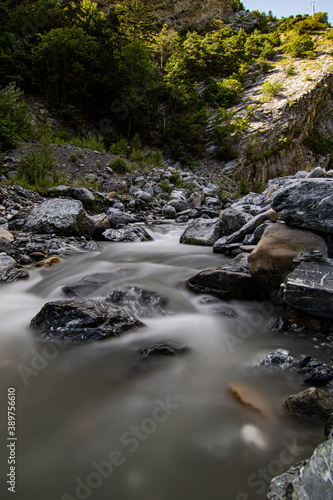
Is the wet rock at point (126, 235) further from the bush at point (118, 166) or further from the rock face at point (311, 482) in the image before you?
the bush at point (118, 166)

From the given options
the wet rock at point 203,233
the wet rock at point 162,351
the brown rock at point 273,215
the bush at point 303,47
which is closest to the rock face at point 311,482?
the wet rock at point 162,351

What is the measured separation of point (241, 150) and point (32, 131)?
45.9 ft

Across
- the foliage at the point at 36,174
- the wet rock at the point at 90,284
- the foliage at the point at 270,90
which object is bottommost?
the wet rock at the point at 90,284

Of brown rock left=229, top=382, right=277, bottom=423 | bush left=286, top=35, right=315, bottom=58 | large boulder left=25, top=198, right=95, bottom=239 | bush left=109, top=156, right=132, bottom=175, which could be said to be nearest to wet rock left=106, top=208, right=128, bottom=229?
large boulder left=25, top=198, right=95, bottom=239

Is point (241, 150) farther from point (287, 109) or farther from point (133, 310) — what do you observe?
point (133, 310)

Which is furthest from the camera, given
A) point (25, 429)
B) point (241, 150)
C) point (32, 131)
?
point (241, 150)

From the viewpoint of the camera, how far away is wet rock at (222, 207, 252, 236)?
16.5ft

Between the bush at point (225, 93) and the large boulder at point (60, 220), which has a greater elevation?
the bush at point (225, 93)

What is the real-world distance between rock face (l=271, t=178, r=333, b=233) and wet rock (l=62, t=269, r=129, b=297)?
7.42 feet

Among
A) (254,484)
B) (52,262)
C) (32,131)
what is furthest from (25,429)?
(32,131)

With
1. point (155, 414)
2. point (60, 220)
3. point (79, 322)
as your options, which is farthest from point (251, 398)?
point (60, 220)

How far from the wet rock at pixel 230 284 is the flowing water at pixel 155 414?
21 centimetres

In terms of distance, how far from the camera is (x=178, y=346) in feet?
7.16

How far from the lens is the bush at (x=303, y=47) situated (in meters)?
23.8
